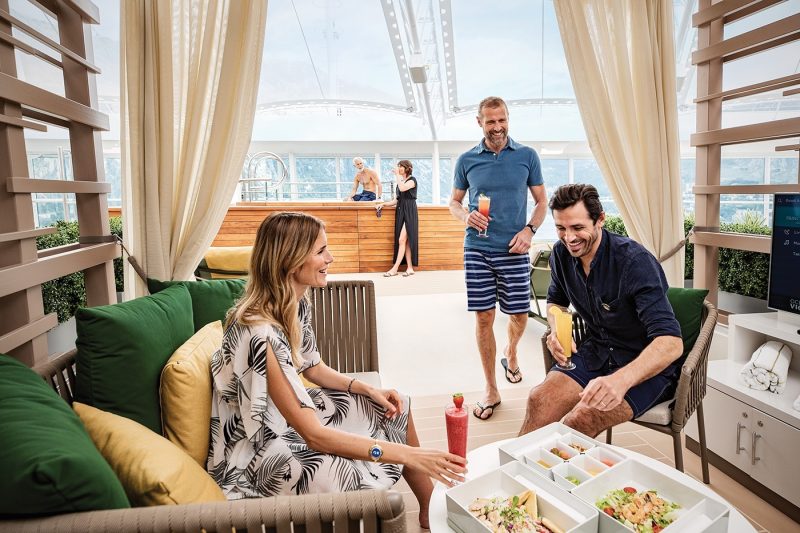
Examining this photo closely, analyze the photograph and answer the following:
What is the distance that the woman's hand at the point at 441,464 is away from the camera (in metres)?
1.14

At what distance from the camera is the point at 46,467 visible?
689mm

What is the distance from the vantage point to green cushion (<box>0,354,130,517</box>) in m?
0.69

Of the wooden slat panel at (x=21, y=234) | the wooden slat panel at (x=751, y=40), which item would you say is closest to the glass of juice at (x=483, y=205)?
the wooden slat panel at (x=751, y=40)

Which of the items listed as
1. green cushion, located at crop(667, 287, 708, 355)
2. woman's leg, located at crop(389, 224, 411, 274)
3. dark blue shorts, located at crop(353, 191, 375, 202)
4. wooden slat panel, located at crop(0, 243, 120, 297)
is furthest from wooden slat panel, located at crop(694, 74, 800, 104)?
dark blue shorts, located at crop(353, 191, 375, 202)

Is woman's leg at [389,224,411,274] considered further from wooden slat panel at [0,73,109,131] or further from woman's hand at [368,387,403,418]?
woman's hand at [368,387,403,418]

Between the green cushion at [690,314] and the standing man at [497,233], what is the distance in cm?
88

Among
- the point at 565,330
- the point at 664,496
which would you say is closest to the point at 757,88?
the point at 565,330

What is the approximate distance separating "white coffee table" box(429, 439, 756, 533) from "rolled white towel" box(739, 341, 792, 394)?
81 centimetres

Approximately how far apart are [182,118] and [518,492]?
217cm

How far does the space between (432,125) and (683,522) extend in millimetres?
11326

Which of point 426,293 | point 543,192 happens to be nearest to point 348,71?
point 426,293

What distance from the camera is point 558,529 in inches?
41.3

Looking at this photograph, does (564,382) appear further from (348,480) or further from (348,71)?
(348,71)

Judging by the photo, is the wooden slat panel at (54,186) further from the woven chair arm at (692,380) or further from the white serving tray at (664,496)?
the woven chair arm at (692,380)
